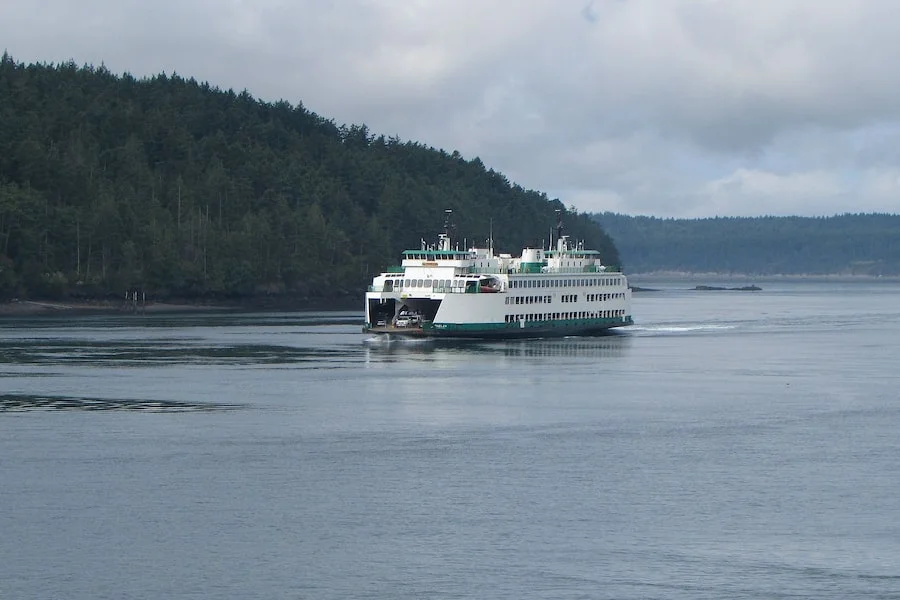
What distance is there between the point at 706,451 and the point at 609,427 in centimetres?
697

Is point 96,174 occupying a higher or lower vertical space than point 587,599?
higher

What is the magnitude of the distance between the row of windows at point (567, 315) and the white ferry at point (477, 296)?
3.0 inches

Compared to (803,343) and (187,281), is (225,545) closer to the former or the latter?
(803,343)

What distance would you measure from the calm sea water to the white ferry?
1889 centimetres

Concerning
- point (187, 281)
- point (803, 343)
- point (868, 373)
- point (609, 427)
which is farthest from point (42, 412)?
point (187, 281)

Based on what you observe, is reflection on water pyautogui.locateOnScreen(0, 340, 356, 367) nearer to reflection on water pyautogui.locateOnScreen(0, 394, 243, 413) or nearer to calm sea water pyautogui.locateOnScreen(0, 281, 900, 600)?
calm sea water pyautogui.locateOnScreen(0, 281, 900, 600)

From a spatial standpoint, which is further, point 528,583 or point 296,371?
point 296,371

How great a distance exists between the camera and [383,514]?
126 ft

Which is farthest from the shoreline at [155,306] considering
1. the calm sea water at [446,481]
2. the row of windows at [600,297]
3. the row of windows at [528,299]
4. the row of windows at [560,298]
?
the calm sea water at [446,481]

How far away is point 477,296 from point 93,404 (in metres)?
44.3

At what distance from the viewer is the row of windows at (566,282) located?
350 ft

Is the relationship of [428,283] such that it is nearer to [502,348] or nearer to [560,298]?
[502,348]

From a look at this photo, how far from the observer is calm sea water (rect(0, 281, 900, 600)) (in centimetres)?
3228

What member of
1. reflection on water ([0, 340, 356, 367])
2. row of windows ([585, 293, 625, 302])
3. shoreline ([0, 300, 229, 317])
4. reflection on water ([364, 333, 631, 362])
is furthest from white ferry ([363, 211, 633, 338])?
shoreline ([0, 300, 229, 317])
